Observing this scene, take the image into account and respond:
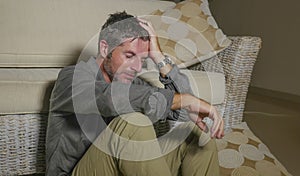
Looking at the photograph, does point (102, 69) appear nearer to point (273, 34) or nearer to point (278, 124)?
point (278, 124)

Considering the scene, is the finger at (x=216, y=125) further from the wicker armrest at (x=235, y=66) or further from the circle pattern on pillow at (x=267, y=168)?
the wicker armrest at (x=235, y=66)

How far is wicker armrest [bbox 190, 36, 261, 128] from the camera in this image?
159 centimetres

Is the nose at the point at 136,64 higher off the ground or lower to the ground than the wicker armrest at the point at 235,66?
higher

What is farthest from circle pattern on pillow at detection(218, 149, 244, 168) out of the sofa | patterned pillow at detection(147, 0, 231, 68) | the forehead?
the forehead

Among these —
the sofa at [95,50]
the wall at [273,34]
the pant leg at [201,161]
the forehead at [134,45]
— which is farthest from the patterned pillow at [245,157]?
the wall at [273,34]

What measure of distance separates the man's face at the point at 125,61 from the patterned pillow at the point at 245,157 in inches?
24.8

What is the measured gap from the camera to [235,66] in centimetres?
160

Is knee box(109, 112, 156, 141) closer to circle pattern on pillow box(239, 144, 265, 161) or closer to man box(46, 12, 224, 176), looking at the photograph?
man box(46, 12, 224, 176)

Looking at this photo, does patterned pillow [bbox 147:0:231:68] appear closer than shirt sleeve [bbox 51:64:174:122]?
No

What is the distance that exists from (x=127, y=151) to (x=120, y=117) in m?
0.09

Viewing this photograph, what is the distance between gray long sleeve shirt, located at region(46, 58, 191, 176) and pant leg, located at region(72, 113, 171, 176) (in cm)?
4

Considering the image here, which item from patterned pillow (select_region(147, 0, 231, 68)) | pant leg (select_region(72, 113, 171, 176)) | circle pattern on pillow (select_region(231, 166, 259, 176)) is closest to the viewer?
pant leg (select_region(72, 113, 171, 176))

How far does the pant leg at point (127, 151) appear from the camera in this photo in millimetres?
896

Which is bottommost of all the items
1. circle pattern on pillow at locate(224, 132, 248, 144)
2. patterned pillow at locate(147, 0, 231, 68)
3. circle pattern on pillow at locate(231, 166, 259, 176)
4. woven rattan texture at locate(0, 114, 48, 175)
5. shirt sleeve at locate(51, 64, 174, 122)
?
circle pattern on pillow at locate(224, 132, 248, 144)
